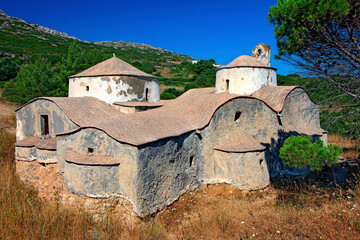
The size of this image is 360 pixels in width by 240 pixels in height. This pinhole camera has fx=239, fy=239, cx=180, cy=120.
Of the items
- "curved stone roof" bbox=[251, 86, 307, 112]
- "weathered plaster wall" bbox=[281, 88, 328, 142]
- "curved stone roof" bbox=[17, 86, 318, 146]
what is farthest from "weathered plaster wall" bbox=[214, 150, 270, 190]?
"weathered plaster wall" bbox=[281, 88, 328, 142]

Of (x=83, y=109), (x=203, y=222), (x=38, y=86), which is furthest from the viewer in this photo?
(x=38, y=86)

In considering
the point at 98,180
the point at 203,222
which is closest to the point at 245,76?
the point at 203,222

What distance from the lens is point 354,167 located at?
466 inches

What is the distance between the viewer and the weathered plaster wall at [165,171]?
643cm

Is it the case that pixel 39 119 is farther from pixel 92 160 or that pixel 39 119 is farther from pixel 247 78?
pixel 247 78

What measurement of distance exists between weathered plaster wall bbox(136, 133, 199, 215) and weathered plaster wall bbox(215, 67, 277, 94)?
510cm

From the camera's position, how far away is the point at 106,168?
664 cm

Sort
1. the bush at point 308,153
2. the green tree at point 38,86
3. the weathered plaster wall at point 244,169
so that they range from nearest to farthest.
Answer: the bush at point 308,153 → the weathered plaster wall at point 244,169 → the green tree at point 38,86

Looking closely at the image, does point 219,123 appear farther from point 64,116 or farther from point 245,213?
point 64,116

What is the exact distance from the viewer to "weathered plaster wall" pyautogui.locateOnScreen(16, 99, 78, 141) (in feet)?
30.6

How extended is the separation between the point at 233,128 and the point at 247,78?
3.94 metres

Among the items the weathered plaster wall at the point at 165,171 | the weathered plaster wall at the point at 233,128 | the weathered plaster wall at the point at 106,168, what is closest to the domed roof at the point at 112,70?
the weathered plaster wall at the point at 106,168

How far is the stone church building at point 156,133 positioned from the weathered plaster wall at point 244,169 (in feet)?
0.12

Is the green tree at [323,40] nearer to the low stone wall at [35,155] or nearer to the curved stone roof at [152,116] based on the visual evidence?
the curved stone roof at [152,116]
